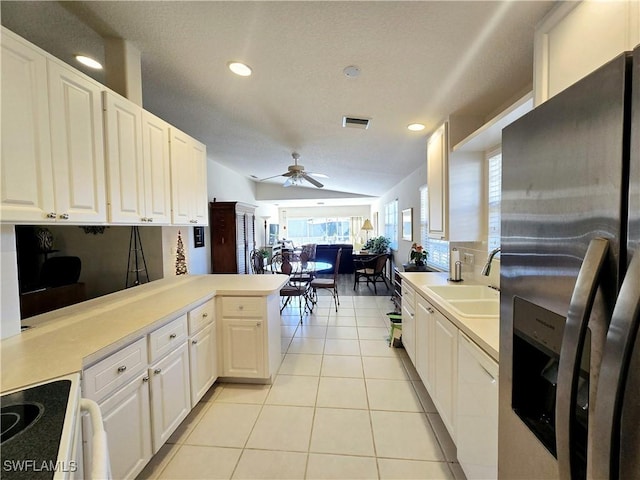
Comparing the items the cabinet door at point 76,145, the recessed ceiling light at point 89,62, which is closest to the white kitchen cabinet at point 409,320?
the cabinet door at point 76,145

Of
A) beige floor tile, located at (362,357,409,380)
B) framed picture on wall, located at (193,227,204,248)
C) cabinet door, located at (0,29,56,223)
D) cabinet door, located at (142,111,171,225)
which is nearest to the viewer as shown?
cabinet door, located at (0,29,56,223)

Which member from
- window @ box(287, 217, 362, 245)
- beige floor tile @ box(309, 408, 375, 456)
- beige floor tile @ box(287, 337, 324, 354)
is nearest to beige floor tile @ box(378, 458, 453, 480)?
beige floor tile @ box(309, 408, 375, 456)

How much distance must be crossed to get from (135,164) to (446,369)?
2.49 meters

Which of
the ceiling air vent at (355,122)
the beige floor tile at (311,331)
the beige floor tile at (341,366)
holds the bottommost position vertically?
the beige floor tile at (341,366)

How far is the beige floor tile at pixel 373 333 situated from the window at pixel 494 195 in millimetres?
1771

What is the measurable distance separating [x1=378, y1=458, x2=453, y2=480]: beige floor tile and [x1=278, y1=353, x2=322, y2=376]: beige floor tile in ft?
3.63

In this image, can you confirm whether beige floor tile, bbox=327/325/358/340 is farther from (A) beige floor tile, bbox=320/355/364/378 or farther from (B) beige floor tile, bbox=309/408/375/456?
(B) beige floor tile, bbox=309/408/375/456

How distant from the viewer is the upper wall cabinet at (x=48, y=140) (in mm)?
1199

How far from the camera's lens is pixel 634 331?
46 centimetres

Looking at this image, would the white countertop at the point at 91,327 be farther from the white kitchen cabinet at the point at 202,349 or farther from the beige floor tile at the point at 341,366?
the beige floor tile at the point at 341,366

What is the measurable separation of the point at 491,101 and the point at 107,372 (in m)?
2.87

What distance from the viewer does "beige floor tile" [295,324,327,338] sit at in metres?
3.62

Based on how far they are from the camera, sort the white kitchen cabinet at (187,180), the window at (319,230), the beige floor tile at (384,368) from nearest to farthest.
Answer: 1. the white kitchen cabinet at (187,180)
2. the beige floor tile at (384,368)
3. the window at (319,230)

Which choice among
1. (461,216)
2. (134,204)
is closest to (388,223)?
(461,216)
